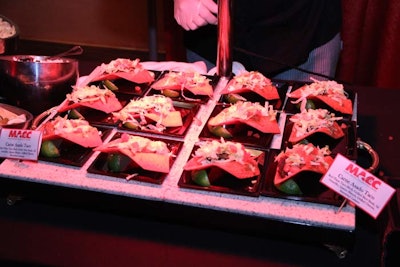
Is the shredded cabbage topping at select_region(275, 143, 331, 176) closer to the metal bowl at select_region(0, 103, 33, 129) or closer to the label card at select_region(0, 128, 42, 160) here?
the label card at select_region(0, 128, 42, 160)

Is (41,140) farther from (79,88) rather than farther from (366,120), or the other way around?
(366,120)

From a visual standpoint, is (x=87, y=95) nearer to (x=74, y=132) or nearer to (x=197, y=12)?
(x=74, y=132)

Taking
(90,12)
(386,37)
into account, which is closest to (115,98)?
(386,37)

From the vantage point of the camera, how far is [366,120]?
1682 mm

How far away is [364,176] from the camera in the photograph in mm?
1051

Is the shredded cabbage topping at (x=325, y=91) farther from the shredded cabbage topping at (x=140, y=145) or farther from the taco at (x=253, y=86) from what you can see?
the shredded cabbage topping at (x=140, y=145)

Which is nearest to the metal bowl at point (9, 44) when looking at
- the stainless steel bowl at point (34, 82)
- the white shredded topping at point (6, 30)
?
the white shredded topping at point (6, 30)

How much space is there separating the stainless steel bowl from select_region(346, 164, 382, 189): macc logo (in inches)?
36.1

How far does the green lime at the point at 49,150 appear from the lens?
126cm

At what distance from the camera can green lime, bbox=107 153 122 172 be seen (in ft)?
3.98

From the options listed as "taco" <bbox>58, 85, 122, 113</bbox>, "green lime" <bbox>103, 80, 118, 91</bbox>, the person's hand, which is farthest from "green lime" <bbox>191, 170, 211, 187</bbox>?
the person's hand

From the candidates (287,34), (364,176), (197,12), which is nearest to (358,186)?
(364,176)

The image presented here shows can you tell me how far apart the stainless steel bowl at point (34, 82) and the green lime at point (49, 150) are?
0.34 metres

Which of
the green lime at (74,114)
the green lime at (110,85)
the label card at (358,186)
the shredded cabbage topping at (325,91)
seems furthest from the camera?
the green lime at (110,85)
